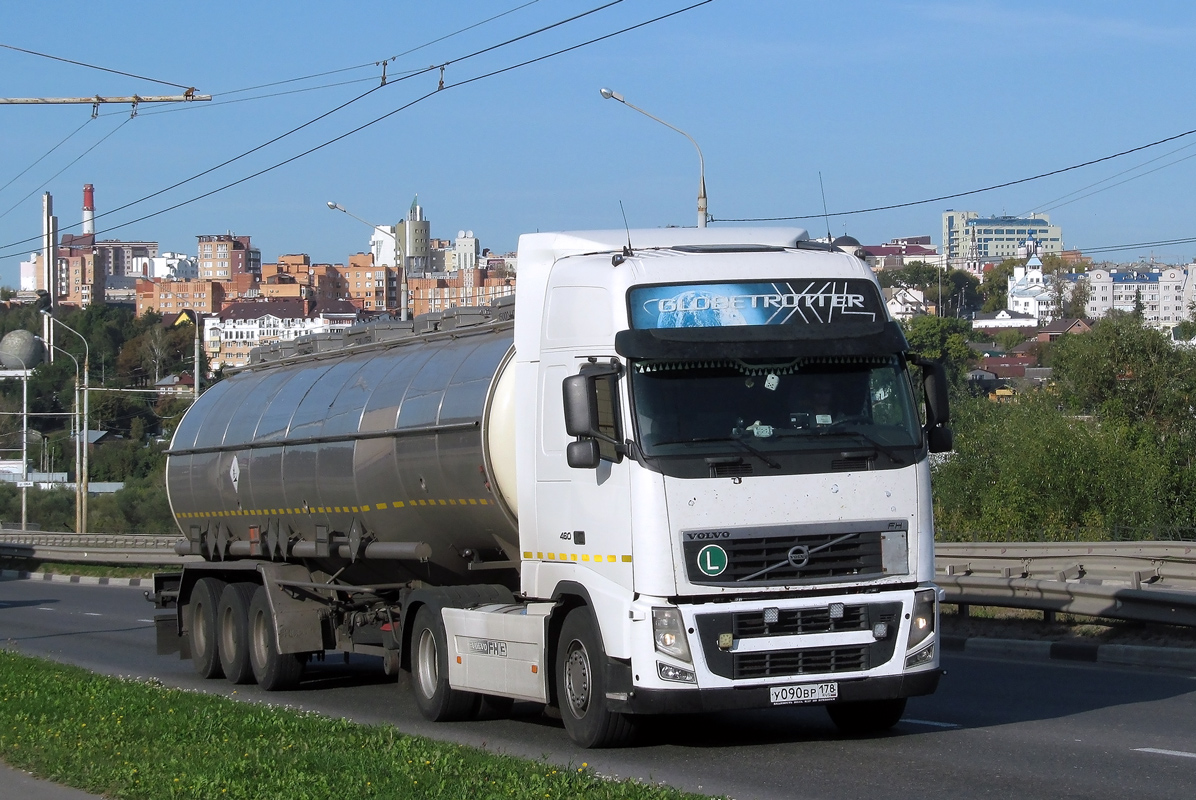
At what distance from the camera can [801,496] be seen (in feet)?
30.0

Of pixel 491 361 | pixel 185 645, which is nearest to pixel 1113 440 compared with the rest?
pixel 185 645

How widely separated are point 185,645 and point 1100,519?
1266 inches

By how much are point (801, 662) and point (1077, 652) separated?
699 cm

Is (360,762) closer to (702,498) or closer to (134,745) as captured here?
(134,745)

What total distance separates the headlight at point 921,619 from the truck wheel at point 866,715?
0.78 m

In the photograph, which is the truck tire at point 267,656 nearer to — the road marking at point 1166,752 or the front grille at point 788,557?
the front grille at point 788,557

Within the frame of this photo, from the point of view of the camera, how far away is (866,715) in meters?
10.2

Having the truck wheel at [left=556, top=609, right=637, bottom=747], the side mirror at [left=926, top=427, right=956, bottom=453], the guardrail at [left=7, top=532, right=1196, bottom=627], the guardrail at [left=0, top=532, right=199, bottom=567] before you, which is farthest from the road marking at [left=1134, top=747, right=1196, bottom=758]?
the guardrail at [left=0, top=532, right=199, bottom=567]

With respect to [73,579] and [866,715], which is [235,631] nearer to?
[866,715]

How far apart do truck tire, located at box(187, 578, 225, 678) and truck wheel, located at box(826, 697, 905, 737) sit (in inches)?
328

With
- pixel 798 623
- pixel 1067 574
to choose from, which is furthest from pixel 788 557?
pixel 1067 574

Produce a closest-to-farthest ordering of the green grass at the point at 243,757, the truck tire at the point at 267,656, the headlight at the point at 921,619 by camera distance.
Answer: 1. the green grass at the point at 243,757
2. the headlight at the point at 921,619
3. the truck tire at the point at 267,656

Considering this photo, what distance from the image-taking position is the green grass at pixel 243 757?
25.4ft

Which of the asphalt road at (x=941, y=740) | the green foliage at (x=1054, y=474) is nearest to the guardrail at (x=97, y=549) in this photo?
the green foliage at (x=1054, y=474)
